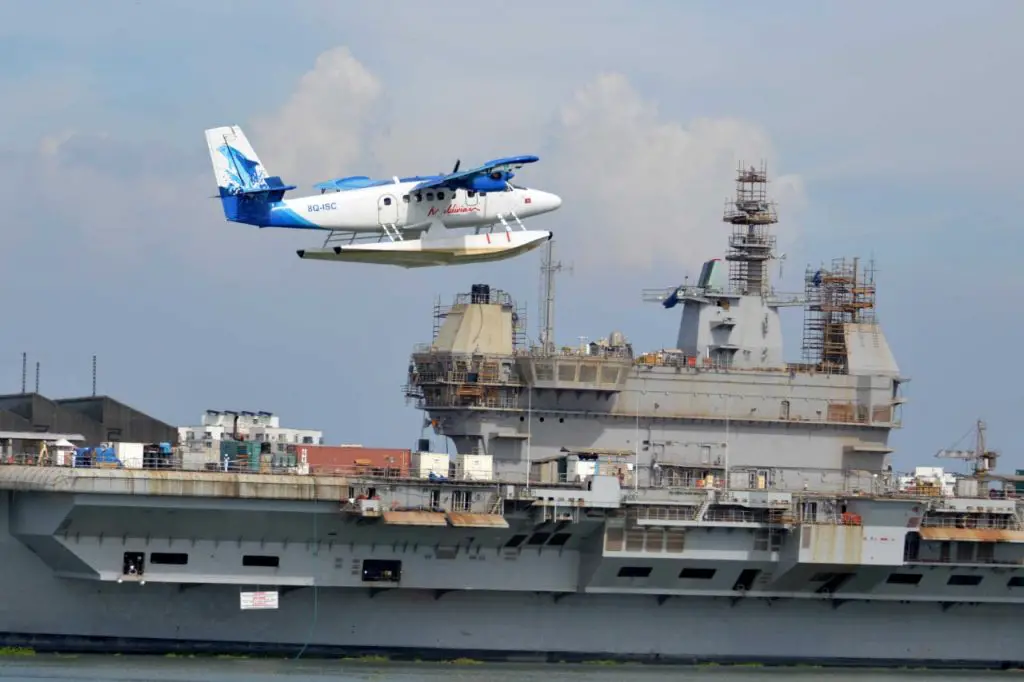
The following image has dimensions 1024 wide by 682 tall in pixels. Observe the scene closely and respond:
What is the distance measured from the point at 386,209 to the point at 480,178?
1.86 meters

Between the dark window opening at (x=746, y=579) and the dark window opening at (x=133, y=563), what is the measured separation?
11.9 metres

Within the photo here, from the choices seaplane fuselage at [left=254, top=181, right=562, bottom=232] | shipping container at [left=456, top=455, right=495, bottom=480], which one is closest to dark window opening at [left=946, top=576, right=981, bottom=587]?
shipping container at [left=456, top=455, right=495, bottom=480]

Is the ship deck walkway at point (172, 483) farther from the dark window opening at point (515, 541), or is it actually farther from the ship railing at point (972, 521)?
the ship railing at point (972, 521)

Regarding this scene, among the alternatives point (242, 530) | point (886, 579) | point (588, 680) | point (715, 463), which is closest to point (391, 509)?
point (242, 530)

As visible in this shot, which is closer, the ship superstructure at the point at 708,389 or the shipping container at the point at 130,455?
the shipping container at the point at 130,455

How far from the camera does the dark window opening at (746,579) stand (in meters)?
36.1

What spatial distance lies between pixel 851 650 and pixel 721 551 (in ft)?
14.1

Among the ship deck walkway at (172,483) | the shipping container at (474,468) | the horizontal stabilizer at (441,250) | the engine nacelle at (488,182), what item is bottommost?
the ship deck walkway at (172,483)

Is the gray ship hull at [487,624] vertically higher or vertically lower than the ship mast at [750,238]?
lower

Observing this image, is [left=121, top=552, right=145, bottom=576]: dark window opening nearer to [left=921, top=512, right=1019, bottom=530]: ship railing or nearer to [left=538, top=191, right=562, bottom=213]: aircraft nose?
[left=538, top=191, right=562, bottom=213]: aircraft nose

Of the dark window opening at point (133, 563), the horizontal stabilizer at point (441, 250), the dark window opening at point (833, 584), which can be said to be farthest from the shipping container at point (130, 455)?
the dark window opening at point (833, 584)

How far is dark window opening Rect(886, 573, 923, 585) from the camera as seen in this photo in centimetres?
3684

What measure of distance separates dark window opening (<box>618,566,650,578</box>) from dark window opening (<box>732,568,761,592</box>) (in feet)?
6.48

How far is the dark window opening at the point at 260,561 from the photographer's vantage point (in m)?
33.7
